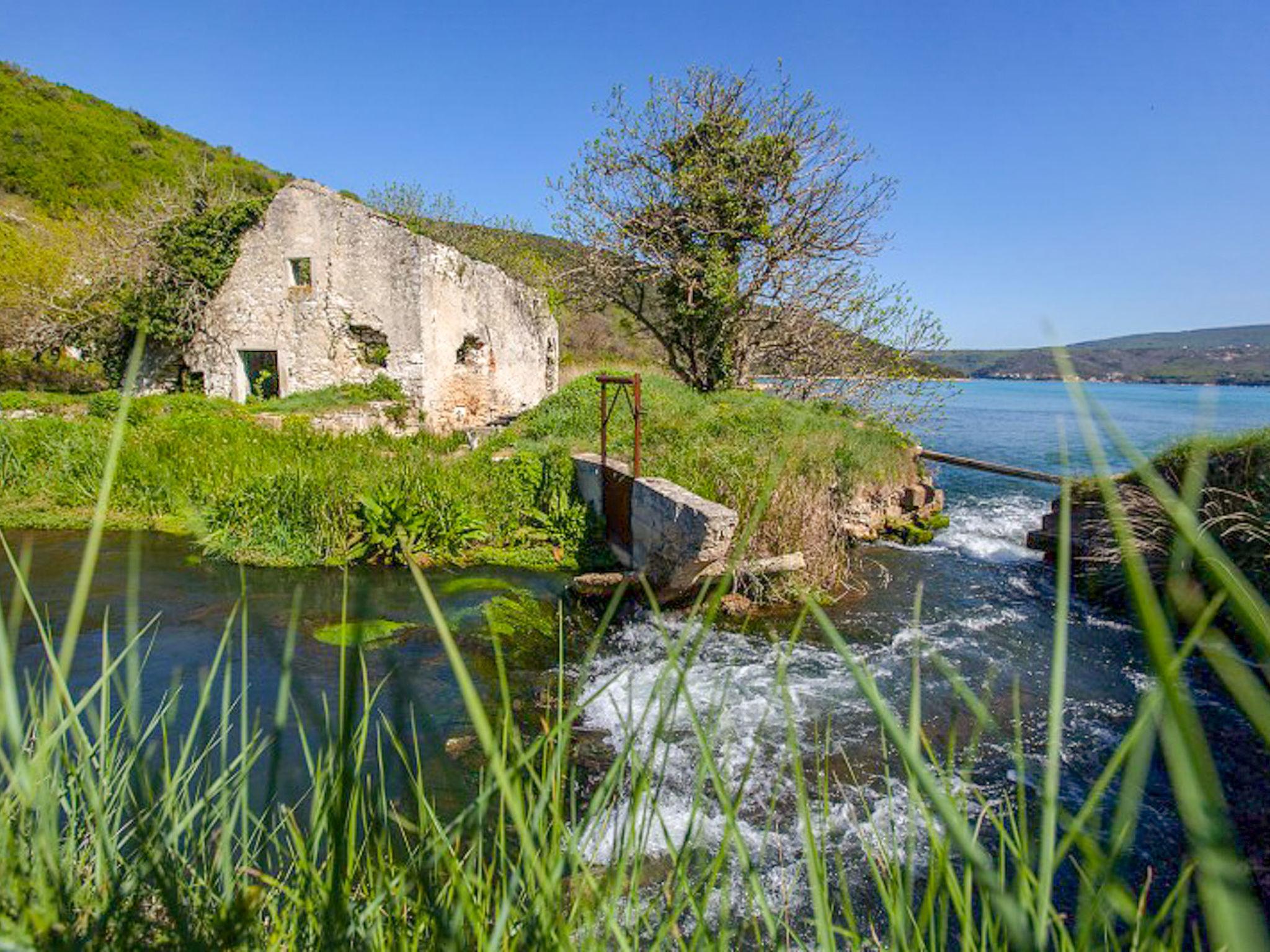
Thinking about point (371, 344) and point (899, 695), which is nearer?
point (899, 695)

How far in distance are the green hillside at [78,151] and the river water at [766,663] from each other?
93.8 ft

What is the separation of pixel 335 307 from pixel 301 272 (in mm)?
1575

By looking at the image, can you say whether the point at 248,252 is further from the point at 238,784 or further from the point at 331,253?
the point at 238,784

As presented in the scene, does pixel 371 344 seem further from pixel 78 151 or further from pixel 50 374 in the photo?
pixel 78 151

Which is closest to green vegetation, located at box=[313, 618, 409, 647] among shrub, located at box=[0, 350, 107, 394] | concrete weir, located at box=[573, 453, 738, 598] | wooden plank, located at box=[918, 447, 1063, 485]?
concrete weir, located at box=[573, 453, 738, 598]

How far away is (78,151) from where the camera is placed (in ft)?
131

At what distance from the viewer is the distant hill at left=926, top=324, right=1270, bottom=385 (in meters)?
17.2

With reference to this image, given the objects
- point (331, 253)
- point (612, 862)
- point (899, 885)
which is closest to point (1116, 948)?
point (899, 885)

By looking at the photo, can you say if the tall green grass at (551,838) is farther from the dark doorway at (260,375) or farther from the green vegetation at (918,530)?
the dark doorway at (260,375)

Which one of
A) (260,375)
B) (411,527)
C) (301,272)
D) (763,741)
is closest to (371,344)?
(301,272)

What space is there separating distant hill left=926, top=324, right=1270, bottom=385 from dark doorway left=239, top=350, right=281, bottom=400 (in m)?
16.4

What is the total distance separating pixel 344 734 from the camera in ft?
2.48

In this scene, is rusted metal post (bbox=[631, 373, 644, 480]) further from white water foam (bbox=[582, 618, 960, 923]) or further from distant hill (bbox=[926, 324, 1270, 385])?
distant hill (bbox=[926, 324, 1270, 385])

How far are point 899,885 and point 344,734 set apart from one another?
2.61 ft
